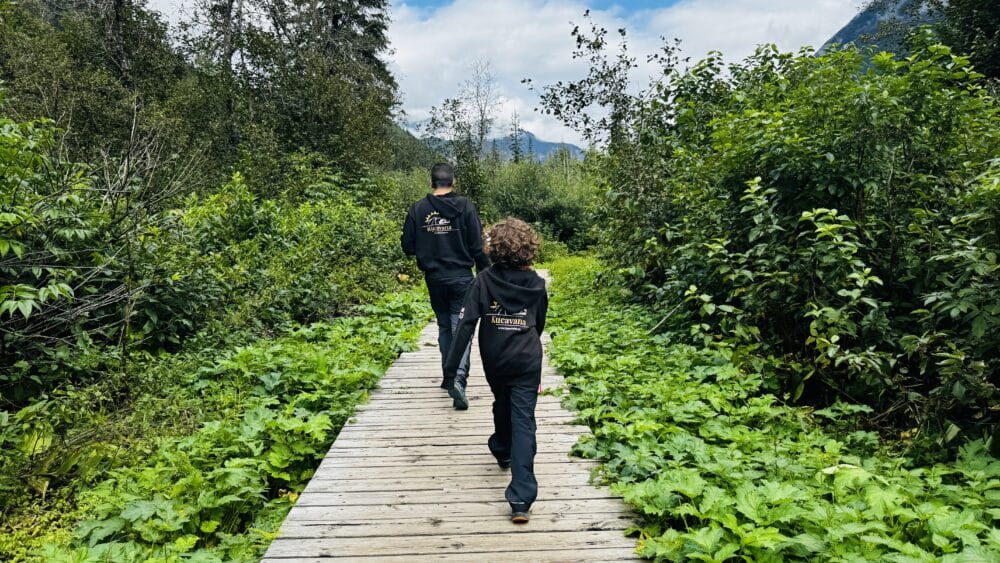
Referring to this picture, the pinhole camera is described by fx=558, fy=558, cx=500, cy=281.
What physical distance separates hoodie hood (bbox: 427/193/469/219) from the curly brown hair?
1541 millimetres

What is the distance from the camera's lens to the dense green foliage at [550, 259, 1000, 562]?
249 cm

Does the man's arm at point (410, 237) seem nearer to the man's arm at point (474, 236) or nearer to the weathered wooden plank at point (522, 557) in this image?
the man's arm at point (474, 236)

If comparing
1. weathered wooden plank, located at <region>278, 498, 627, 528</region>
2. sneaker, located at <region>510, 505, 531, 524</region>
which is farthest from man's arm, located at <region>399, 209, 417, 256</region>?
sneaker, located at <region>510, 505, 531, 524</region>

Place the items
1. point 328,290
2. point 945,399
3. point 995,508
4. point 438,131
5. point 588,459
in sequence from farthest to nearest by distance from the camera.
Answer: point 438,131
point 328,290
point 945,399
point 588,459
point 995,508

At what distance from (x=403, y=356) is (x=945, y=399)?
5283mm

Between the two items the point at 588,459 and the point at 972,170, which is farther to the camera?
the point at 972,170

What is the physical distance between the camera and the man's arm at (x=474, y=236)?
16.1 feet

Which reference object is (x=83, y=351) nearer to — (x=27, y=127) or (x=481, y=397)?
(x=27, y=127)

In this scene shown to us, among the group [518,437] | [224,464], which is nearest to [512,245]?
[518,437]

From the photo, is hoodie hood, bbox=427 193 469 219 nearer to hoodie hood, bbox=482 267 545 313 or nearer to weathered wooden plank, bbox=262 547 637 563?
hoodie hood, bbox=482 267 545 313

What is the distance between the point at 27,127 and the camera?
4.75m

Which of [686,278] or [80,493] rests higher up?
[686,278]

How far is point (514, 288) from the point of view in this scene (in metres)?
3.35

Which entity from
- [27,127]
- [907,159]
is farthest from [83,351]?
[907,159]
